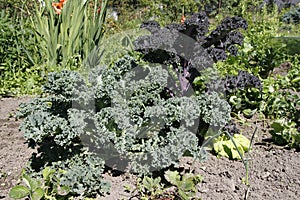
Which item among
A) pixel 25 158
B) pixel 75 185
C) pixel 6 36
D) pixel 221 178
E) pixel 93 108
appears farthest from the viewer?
pixel 6 36

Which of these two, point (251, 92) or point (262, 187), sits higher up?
point (251, 92)

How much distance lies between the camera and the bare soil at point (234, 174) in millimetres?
2344

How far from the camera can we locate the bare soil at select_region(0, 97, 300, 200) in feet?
7.69

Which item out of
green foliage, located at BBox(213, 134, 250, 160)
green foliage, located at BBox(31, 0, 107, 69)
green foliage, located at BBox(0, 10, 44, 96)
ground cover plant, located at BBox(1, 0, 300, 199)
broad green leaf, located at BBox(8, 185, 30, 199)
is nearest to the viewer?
broad green leaf, located at BBox(8, 185, 30, 199)

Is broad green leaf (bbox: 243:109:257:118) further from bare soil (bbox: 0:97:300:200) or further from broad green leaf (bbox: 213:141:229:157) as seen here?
broad green leaf (bbox: 213:141:229:157)

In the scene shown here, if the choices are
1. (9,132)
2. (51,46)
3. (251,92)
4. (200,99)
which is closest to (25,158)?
(9,132)

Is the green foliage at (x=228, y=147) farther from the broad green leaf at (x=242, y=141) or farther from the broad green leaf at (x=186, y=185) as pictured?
the broad green leaf at (x=186, y=185)

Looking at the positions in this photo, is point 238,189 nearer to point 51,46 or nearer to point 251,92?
point 251,92

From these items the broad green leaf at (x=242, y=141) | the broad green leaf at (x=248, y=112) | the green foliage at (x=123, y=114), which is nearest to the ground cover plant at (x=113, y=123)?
the green foliage at (x=123, y=114)

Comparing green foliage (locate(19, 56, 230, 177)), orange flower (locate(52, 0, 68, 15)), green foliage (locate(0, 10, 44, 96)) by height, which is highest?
orange flower (locate(52, 0, 68, 15))

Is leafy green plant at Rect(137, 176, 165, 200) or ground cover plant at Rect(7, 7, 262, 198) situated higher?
ground cover plant at Rect(7, 7, 262, 198)

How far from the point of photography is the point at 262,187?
2.42m

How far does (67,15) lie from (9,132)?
232cm

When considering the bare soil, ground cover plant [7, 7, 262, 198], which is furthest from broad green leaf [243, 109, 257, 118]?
ground cover plant [7, 7, 262, 198]
